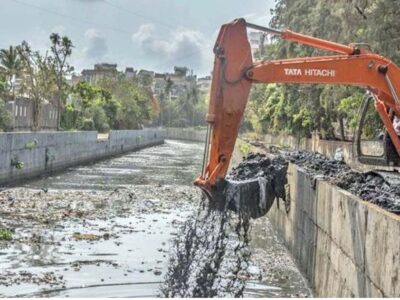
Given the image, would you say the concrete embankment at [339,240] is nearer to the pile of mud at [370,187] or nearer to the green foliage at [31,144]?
the pile of mud at [370,187]

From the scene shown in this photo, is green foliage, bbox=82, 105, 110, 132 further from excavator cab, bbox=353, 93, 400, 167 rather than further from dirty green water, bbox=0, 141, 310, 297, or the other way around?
excavator cab, bbox=353, 93, 400, 167

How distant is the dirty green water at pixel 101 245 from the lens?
13.1 meters

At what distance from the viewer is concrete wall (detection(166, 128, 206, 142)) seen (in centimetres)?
13350

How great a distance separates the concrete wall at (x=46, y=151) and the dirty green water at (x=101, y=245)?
10.9 feet

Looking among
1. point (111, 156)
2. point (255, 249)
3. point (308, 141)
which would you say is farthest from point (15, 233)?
point (111, 156)

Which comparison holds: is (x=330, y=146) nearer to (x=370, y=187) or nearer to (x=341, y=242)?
(x=370, y=187)

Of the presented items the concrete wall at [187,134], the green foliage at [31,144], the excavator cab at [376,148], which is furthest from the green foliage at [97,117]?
the excavator cab at [376,148]

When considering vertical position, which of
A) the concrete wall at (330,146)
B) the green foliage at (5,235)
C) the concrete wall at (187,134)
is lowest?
the concrete wall at (187,134)

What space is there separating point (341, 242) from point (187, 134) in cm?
13421

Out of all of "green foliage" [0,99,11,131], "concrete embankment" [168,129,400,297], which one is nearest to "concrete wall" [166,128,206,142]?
"green foliage" [0,99,11,131]

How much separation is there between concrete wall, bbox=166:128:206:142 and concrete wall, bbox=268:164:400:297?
363 feet

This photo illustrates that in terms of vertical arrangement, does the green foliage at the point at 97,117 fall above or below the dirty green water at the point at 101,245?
above

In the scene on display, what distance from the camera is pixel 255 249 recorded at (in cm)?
1792

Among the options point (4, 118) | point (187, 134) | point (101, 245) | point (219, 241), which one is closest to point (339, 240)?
point (219, 241)
